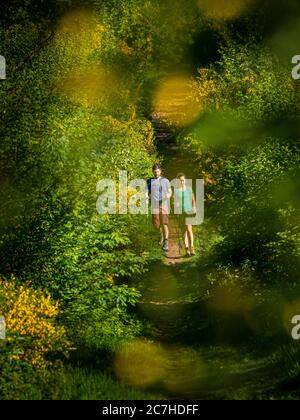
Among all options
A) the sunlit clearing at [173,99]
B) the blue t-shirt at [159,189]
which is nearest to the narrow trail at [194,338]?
the blue t-shirt at [159,189]

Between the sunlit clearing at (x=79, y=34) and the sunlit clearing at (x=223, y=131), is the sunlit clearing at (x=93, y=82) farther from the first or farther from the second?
the sunlit clearing at (x=223, y=131)

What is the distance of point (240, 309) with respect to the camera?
12906 mm

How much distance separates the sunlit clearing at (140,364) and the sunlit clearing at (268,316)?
A: 1.92 m

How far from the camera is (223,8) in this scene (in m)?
33.6

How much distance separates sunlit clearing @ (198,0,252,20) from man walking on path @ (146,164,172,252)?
18.9 meters

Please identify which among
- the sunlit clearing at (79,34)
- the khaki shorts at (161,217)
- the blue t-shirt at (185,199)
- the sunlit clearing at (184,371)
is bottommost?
the sunlit clearing at (184,371)

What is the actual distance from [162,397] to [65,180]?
415 centimetres

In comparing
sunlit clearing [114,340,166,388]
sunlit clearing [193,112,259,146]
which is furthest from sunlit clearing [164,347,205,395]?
sunlit clearing [193,112,259,146]

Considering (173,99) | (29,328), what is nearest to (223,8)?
(173,99)

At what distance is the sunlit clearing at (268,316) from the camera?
456 inches

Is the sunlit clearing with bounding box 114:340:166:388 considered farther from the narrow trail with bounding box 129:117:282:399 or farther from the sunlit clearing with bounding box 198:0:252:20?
the sunlit clearing with bounding box 198:0:252:20

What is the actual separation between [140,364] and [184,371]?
31.9 inches

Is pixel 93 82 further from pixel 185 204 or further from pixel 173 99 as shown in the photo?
pixel 173 99

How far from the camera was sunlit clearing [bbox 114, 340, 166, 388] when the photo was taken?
1011cm
